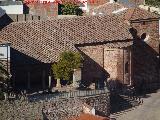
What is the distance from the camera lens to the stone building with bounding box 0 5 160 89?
55.8 meters

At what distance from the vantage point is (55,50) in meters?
57.0

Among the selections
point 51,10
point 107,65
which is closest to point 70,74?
point 107,65

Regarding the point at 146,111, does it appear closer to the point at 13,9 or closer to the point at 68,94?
the point at 68,94

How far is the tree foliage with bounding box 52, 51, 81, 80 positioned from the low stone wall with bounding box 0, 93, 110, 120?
347 cm

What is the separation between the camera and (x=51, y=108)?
49.8 meters

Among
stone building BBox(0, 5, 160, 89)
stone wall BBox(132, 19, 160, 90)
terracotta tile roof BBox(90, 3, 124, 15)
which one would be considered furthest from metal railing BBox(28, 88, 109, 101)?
terracotta tile roof BBox(90, 3, 124, 15)

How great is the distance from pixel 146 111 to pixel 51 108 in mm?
9134

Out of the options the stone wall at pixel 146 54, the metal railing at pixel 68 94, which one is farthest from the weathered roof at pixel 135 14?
the metal railing at pixel 68 94

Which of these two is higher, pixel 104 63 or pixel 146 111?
pixel 104 63

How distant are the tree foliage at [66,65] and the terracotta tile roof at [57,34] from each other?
173cm

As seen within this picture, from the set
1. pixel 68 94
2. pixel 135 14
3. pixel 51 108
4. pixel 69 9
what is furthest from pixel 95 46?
pixel 69 9

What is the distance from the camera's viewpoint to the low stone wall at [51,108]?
47.5m

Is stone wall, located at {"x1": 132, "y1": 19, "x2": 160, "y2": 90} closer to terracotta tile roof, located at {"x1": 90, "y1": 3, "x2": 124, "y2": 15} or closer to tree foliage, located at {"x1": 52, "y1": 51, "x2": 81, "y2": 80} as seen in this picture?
terracotta tile roof, located at {"x1": 90, "y1": 3, "x2": 124, "y2": 15}

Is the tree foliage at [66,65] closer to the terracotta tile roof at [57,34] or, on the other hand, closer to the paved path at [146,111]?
the terracotta tile roof at [57,34]
